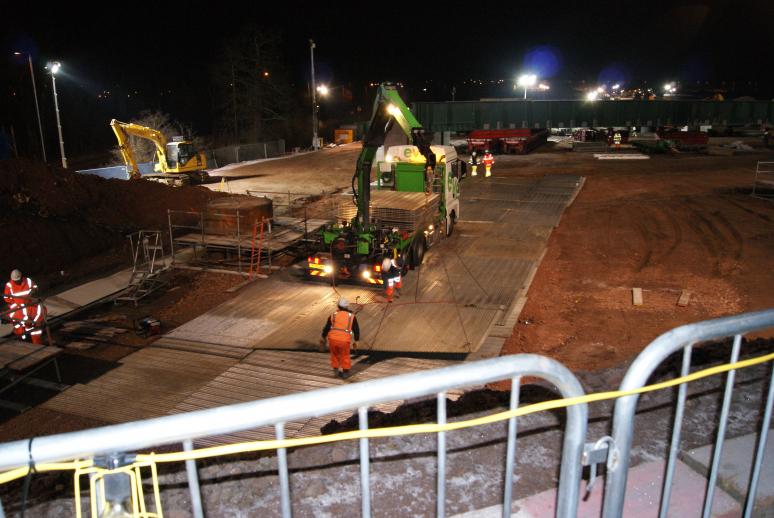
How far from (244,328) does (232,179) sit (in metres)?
25.6

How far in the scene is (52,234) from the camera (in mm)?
20266

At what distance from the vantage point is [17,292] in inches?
473

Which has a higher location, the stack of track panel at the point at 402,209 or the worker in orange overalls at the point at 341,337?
the stack of track panel at the point at 402,209

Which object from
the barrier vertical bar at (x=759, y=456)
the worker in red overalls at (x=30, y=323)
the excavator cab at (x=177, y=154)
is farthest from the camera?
the excavator cab at (x=177, y=154)

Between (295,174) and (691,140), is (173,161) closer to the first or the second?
(295,174)

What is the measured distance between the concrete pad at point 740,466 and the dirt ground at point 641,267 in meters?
7.35

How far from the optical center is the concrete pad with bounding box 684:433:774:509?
3115 mm

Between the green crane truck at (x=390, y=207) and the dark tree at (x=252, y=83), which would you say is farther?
the dark tree at (x=252, y=83)

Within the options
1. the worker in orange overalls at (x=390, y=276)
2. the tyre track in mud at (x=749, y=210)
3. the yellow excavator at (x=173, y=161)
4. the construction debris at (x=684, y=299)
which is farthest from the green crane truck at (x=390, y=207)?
the yellow excavator at (x=173, y=161)

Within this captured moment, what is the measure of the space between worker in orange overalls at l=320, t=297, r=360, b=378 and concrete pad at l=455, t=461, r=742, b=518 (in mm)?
6734

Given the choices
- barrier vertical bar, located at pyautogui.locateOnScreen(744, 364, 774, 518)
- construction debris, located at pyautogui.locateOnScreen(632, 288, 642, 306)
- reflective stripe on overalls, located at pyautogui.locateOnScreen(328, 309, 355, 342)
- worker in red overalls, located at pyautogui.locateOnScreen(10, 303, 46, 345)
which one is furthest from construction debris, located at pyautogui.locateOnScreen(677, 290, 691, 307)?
worker in red overalls, located at pyautogui.locateOnScreen(10, 303, 46, 345)

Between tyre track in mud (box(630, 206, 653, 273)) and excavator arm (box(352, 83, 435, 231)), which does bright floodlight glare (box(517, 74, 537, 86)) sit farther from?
excavator arm (box(352, 83, 435, 231))

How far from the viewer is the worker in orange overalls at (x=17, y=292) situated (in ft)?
38.9

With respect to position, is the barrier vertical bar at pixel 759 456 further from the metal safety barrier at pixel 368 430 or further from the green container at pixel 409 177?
the green container at pixel 409 177
